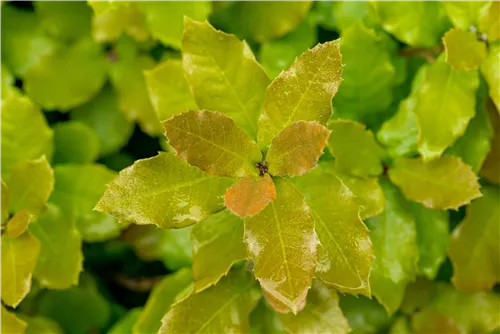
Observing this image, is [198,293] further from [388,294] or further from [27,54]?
[27,54]

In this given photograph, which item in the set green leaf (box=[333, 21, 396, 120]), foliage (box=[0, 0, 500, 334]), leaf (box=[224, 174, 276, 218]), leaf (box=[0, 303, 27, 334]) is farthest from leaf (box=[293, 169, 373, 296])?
leaf (box=[0, 303, 27, 334])

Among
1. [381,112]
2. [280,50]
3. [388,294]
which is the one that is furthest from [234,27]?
[388,294]

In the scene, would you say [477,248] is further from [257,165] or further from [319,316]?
[257,165]

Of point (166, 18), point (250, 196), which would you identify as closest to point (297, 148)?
point (250, 196)

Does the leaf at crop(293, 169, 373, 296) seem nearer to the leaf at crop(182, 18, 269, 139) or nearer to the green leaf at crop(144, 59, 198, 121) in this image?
the leaf at crop(182, 18, 269, 139)

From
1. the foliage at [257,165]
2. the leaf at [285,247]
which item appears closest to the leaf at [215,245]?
the foliage at [257,165]
